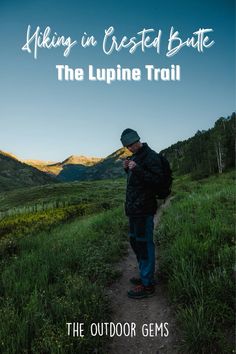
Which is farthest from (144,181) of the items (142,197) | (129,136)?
(129,136)

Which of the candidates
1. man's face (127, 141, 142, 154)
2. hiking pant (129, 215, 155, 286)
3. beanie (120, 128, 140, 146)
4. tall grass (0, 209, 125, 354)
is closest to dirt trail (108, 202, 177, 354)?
tall grass (0, 209, 125, 354)

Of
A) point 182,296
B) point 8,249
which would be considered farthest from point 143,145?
point 8,249

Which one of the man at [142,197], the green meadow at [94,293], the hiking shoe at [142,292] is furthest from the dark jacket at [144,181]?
the hiking shoe at [142,292]

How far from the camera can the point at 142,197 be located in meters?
5.61

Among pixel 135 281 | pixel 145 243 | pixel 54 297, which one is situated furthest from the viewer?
pixel 135 281

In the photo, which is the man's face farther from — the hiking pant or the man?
the hiking pant

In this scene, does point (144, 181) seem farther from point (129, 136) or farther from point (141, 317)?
point (141, 317)

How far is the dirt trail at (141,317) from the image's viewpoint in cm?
427

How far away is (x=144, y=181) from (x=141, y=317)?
88.5 inches

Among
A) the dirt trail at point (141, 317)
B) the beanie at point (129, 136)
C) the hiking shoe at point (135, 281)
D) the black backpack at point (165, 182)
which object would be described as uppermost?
the beanie at point (129, 136)

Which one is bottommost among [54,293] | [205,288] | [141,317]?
[141,317]

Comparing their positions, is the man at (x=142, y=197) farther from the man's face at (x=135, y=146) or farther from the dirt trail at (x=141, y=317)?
the dirt trail at (x=141, y=317)

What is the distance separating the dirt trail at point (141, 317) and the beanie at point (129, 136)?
2799mm

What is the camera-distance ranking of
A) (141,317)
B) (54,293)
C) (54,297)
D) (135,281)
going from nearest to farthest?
1. (141,317)
2. (54,297)
3. (54,293)
4. (135,281)
